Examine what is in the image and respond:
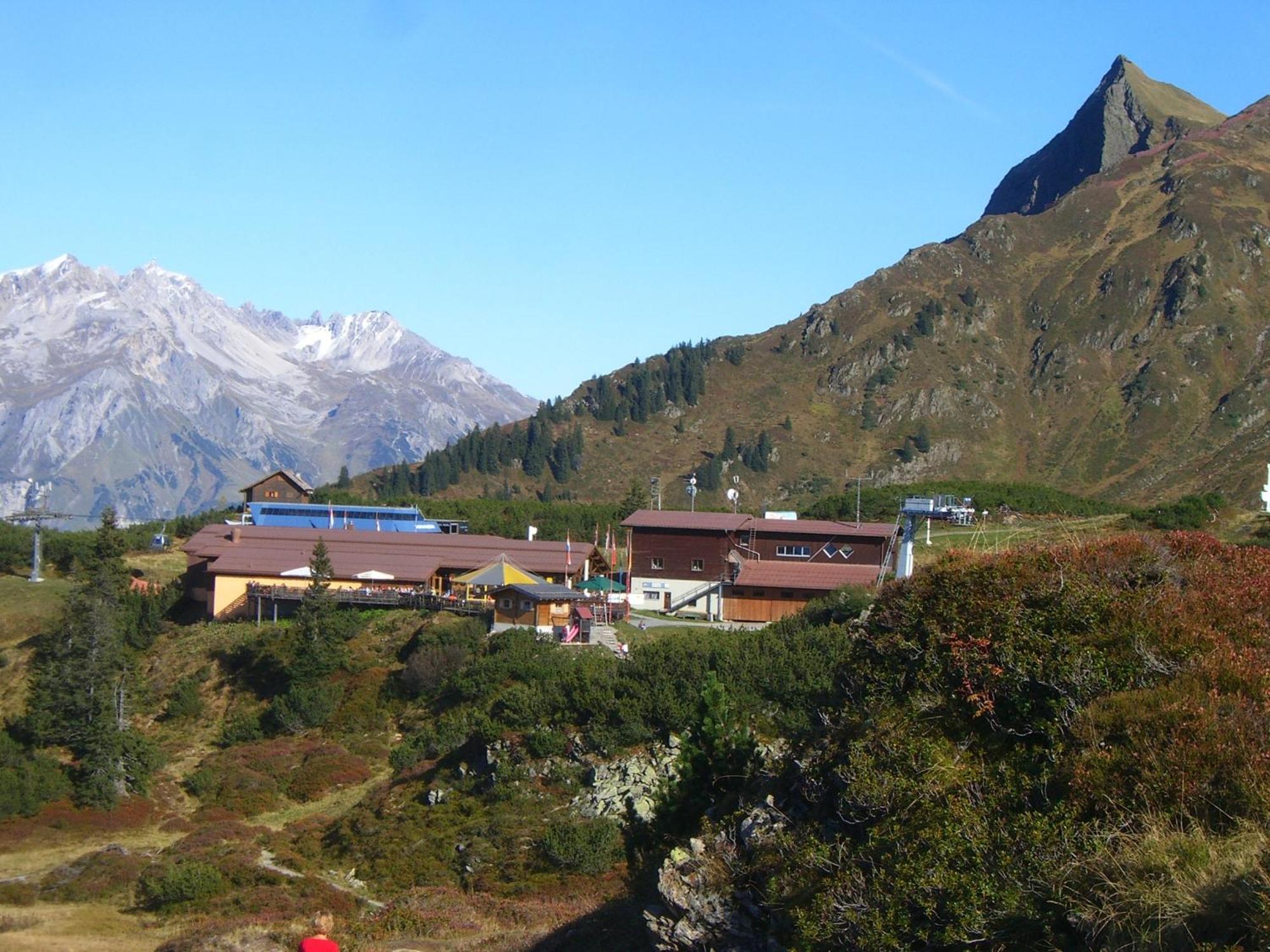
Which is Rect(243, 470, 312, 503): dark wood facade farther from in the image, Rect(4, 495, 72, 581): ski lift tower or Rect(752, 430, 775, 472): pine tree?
Rect(752, 430, 775, 472): pine tree

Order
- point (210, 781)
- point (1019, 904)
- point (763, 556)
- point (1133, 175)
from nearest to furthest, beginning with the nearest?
point (1019, 904) < point (210, 781) < point (763, 556) < point (1133, 175)

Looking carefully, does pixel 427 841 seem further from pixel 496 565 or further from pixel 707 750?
pixel 496 565

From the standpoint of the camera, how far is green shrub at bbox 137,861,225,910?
90.0 feet

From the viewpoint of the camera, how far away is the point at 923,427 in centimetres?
14412

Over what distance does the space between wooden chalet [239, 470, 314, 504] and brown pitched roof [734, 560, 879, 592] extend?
3941cm

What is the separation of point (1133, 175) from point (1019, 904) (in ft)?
646

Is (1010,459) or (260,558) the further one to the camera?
(1010,459)

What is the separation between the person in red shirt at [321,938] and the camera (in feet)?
56.8

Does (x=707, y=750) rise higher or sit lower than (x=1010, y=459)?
lower

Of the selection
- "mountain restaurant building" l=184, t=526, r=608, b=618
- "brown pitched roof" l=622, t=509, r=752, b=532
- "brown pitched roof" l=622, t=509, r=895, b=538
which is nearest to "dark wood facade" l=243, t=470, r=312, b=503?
"mountain restaurant building" l=184, t=526, r=608, b=618

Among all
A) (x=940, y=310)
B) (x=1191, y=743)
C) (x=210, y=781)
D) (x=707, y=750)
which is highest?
(x=940, y=310)

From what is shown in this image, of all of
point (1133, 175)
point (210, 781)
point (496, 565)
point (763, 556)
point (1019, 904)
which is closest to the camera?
point (1019, 904)

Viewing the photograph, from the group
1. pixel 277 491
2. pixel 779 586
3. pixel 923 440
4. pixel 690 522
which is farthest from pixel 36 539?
pixel 923 440

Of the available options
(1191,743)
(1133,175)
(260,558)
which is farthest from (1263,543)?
(1133,175)
